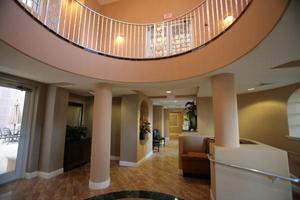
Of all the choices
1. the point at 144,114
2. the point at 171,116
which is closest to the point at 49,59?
the point at 144,114

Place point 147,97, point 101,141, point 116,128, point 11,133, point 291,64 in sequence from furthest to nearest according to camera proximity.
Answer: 1. point 147,97
2. point 116,128
3. point 11,133
4. point 101,141
5. point 291,64

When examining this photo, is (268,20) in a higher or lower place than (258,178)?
higher

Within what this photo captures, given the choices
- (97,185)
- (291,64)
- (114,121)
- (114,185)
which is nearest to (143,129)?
(114,121)

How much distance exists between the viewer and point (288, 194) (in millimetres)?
2383

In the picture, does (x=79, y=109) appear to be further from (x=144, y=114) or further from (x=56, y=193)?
(x=56, y=193)

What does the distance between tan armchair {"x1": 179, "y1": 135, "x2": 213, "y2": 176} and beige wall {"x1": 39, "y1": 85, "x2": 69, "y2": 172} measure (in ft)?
12.0

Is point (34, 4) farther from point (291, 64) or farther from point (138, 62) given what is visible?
point (291, 64)

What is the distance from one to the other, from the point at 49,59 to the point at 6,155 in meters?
3.04

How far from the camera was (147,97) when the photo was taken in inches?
258

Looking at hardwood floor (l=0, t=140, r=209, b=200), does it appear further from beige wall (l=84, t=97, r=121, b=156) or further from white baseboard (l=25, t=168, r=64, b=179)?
beige wall (l=84, t=97, r=121, b=156)

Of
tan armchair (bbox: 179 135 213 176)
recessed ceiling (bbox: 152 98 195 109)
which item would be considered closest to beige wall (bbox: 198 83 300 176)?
tan armchair (bbox: 179 135 213 176)

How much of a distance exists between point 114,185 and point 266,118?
16.4 feet

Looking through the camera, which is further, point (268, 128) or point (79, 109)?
point (79, 109)

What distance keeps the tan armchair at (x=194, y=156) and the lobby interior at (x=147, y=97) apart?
29mm
